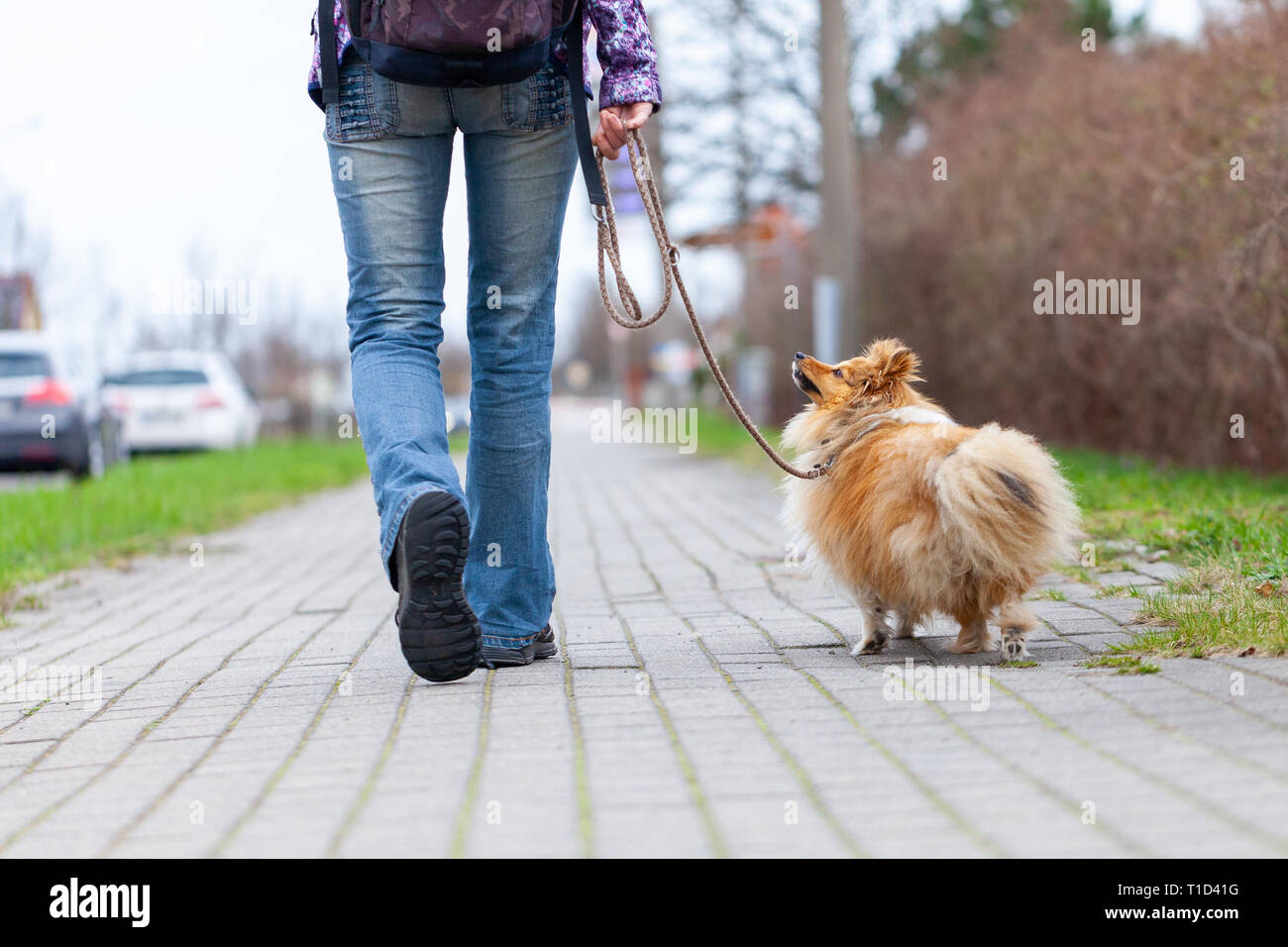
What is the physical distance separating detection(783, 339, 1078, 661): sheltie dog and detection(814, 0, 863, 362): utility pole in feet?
26.2

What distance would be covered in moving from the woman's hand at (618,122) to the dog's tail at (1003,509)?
47.9 inches

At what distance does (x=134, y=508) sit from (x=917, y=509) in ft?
24.5

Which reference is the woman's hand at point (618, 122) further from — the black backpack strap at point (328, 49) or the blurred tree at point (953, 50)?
the blurred tree at point (953, 50)

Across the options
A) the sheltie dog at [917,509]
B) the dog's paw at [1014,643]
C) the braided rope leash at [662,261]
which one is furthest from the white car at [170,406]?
the dog's paw at [1014,643]

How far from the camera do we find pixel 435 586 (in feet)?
11.7

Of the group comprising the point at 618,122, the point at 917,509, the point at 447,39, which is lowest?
the point at 917,509

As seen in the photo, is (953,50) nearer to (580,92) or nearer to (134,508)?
(134,508)

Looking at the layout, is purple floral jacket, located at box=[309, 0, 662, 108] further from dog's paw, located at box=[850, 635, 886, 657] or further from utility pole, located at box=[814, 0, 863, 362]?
utility pole, located at box=[814, 0, 863, 362]

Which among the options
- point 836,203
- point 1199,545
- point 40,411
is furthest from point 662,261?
point 40,411

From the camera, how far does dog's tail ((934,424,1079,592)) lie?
3.89 metres

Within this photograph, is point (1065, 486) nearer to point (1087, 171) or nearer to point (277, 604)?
point (277, 604)

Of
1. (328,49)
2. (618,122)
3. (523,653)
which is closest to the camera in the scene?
(328,49)
